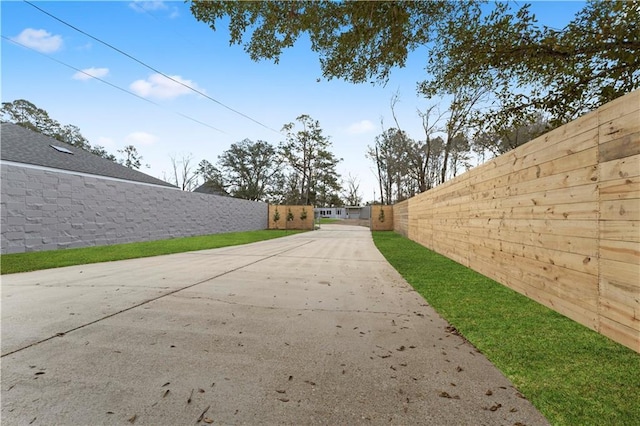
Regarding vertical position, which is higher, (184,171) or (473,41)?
Result: (184,171)

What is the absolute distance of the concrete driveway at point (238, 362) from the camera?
1535 millimetres

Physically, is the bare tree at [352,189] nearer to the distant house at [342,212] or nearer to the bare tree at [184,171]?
the distant house at [342,212]

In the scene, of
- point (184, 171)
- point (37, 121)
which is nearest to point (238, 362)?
point (37, 121)

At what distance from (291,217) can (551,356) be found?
79.0 ft

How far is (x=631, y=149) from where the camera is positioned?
2.17 metres

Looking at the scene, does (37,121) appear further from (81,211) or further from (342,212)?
(342,212)

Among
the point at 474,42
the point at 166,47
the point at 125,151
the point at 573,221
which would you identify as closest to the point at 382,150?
the point at 166,47

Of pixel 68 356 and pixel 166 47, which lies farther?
pixel 166 47

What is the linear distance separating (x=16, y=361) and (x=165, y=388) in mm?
1251

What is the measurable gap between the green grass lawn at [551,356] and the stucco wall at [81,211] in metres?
10.2

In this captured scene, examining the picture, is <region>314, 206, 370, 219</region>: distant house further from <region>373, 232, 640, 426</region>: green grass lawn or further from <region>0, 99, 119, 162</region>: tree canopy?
<region>373, 232, 640, 426</region>: green grass lawn

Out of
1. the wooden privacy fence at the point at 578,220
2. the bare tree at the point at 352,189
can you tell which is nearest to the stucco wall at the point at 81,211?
the wooden privacy fence at the point at 578,220

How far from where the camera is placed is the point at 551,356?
2135mm

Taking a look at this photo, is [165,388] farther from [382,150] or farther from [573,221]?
[382,150]
